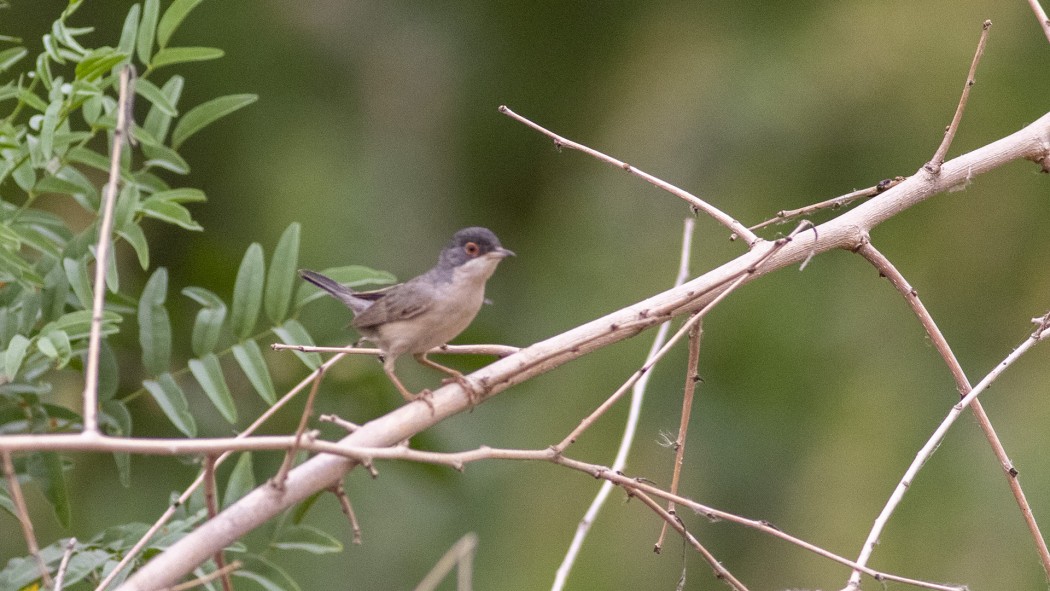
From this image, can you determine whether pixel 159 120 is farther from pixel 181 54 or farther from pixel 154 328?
pixel 154 328

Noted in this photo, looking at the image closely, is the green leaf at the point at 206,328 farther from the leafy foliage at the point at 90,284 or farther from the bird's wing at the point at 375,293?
the bird's wing at the point at 375,293

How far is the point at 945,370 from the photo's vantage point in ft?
16.7

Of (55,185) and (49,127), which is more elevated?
(49,127)

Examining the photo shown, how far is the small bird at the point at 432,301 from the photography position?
128 inches

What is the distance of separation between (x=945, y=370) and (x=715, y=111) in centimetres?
191

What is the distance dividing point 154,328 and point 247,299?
0.27m

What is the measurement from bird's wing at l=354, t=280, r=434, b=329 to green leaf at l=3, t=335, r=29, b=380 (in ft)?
3.88

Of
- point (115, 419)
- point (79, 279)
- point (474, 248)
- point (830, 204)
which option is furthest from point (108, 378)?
point (830, 204)

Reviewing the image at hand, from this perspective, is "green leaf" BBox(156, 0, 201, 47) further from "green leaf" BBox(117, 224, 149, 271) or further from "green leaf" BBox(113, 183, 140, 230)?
"green leaf" BBox(117, 224, 149, 271)

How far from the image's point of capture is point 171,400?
111 inches

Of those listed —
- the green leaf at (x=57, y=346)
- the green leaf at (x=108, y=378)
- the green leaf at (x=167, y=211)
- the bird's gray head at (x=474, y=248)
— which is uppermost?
the bird's gray head at (x=474, y=248)

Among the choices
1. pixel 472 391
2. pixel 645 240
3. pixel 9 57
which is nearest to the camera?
pixel 472 391

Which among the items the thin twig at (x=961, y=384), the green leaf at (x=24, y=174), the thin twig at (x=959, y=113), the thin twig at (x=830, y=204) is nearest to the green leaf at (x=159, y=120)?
the green leaf at (x=24, y=174)

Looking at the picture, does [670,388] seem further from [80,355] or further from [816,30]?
[80,355]
